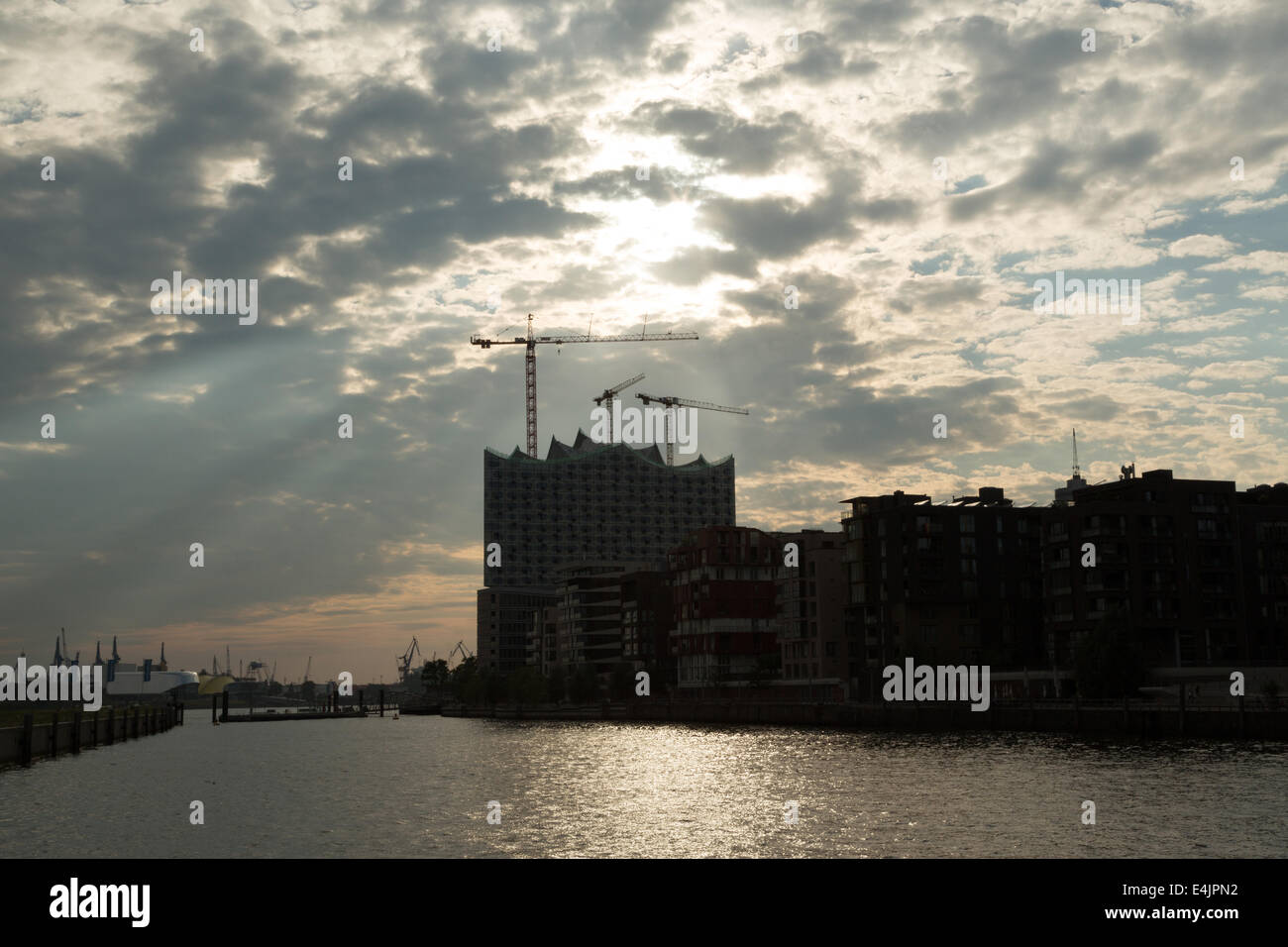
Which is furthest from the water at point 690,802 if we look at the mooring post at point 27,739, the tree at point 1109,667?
the tree at point 1109,667

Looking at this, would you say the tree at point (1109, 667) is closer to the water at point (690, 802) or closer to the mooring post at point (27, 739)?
the water at point (690, 802)

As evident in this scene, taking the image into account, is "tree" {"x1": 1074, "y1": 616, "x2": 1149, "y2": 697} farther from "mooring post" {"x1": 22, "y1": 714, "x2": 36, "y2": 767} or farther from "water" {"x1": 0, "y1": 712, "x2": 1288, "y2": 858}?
"mooring post" {"x1": 22, "y1": 714, "x2": 36, "y2": 767}

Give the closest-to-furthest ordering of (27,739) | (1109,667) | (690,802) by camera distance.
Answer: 1. (690,802)
2. (27,739)
3. (1109,667)

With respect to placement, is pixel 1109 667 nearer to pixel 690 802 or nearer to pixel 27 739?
pixel 690 802

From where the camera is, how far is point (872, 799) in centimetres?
6359

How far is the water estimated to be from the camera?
4828 centimetres

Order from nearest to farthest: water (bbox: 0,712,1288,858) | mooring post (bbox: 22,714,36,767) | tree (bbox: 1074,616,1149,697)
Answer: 1. water (bbox: 0,712,1288,858)
2. mooring post (bbox: 22,714,36,767)
3. tree (bbox: 1074,616,1149,697)

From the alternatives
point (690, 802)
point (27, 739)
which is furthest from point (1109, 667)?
point (27, 739)

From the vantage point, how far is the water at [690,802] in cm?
4828

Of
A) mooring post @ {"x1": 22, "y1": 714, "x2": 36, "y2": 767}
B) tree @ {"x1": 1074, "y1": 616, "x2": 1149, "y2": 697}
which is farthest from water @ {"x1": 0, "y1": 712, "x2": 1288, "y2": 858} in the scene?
tree @ {"x1": 1074, "y1": 616, "x2": 1149, "y2": 697}

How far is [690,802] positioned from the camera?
216ft

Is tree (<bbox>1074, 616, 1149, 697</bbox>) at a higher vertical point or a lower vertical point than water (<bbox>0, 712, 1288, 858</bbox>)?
higher
